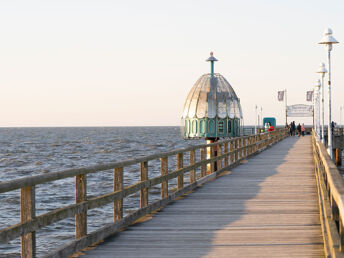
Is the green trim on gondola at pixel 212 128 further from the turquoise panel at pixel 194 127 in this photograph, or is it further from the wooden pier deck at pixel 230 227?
the wooden pier deck at pixel 230 227

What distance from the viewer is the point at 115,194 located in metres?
8.47

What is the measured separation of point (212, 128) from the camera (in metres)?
28.2

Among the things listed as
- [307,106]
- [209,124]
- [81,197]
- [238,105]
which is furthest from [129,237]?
[307,106]

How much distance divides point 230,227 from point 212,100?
20.1 m

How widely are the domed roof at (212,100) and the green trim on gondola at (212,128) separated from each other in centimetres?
26

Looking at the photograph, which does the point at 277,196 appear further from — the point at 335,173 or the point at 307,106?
the point at 307,106

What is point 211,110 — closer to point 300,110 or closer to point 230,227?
point 230,227

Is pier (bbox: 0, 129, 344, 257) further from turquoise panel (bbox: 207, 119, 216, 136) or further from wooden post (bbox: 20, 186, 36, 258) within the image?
turquoise panel (bbox: 207, 119, 216, 136)

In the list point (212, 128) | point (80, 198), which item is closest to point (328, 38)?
point (212, 128)

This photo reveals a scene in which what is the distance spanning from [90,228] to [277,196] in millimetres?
8456

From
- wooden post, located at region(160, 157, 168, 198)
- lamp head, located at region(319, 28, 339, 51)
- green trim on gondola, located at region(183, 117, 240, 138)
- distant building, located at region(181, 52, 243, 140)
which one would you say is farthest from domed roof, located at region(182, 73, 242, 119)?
wooden post, located at region(160, 157, 168, 198)

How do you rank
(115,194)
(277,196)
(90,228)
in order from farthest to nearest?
(90,228) < (277,196) < (115,194)

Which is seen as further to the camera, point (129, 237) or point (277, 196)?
point (277, 196)

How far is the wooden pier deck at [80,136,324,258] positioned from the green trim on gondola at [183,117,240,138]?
522 inches
